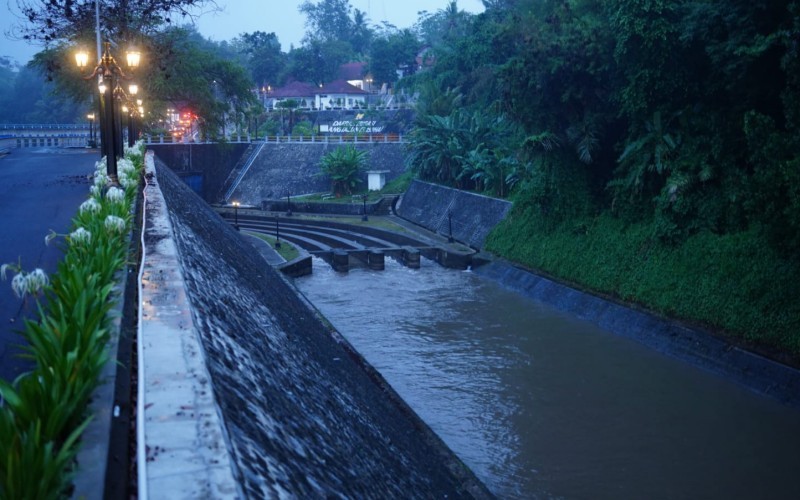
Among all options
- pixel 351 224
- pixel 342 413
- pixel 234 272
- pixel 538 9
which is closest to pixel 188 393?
pixel 342 413

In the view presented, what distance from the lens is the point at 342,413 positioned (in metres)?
7.79

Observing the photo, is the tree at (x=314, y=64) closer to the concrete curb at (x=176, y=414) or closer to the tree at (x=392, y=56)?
the tree at (x=392, y=56)

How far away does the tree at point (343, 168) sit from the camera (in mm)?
41656

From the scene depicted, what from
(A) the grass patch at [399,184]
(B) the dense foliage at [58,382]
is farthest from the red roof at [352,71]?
(B) the dense foliage at [58,382]

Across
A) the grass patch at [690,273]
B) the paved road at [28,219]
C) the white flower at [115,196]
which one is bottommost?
the grass patch at [690,273]

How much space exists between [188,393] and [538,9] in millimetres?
28139

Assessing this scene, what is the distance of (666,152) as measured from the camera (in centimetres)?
1819

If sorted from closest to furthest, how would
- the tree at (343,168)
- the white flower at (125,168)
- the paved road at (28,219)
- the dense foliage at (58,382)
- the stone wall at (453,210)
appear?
the dense foliage at (58,382) → the paved road at (28,219) → the white flower at (125,168) → the stone wall at (453,210) → the tree at (343,168)

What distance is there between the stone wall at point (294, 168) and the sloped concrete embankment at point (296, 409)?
3093cm

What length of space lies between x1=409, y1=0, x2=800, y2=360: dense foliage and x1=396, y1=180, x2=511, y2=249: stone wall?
90.1 inches

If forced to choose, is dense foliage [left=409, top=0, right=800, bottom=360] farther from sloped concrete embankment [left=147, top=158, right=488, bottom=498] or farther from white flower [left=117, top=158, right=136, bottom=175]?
white flower [left=117, top=158, right=136, bottom=175]

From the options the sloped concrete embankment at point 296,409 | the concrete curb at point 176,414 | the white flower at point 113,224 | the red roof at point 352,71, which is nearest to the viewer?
the concrete curb at point 176,414

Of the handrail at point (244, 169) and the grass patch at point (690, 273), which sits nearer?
the grass patch at point (690, 273)

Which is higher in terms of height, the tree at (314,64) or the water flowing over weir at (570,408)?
the tree at (314,64)
